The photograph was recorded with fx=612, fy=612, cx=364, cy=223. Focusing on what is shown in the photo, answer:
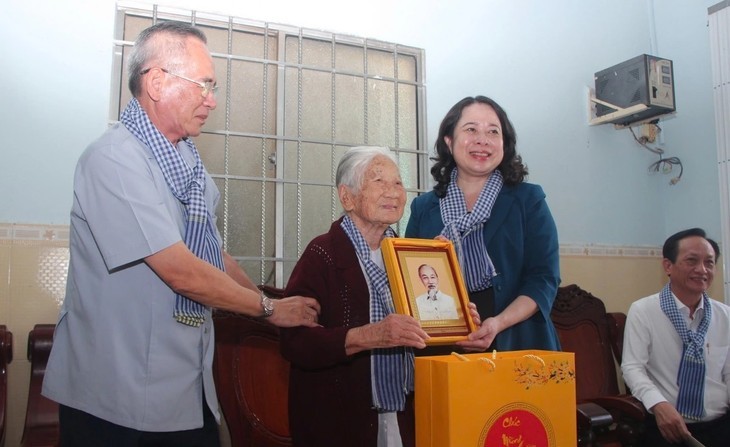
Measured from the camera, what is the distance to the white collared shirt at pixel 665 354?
276 centimetres

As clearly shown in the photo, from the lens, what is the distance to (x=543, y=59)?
12.8ft

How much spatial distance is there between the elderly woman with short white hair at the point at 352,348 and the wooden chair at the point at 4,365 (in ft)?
4.53

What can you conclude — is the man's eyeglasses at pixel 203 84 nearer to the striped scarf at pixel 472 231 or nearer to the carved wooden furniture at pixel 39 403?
the striped scarf at pixel 472 231

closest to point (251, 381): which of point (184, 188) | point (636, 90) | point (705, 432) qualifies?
point (184, 188)

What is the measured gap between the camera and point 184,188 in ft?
4.76

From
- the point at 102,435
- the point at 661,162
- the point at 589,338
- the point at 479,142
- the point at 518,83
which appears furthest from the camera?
the point at 661,162

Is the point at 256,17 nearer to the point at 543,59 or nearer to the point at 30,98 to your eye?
the point at 30,98

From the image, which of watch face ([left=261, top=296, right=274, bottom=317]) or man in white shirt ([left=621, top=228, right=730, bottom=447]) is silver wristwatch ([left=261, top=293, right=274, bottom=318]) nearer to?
watch face ([left=261, top=296, right=274, bottom=317])

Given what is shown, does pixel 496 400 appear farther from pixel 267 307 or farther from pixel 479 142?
pixel 479 142

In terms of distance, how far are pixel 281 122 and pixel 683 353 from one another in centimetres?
223

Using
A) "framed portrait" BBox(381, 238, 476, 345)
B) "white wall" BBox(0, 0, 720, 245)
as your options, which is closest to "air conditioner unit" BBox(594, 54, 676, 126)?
"white wall" BBox(0, 0, 720, 245)

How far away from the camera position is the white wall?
8.84 ft

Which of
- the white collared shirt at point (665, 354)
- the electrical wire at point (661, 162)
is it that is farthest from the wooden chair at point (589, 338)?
the electrical wire at point (661, 162)

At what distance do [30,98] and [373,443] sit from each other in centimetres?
216
